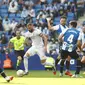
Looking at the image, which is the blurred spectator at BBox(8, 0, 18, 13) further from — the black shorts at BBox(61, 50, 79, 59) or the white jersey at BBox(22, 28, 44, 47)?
the black shorts at BBox(61, 50, 79, 59)

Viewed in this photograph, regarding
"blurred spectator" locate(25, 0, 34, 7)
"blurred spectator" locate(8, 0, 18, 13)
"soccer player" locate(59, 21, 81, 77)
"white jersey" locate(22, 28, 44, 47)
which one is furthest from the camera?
"blurred spectator" locate(25, 0, 34, 7)

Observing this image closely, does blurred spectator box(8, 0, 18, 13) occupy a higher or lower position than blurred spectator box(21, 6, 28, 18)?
higher

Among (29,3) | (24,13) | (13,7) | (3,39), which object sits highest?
(29,3)

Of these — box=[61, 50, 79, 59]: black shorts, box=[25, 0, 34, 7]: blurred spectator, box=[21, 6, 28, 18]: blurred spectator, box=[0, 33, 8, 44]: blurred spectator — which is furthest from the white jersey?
box=[25, 0, 34, 7]: blurred spectator

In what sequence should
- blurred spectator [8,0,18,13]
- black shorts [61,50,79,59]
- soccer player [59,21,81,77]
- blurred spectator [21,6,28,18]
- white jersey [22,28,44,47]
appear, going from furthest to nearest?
blurred spectator [8,0,18,13]
blurred spectator [21,6,28,18]
white jersey [22,28,44,47]
black shorts [61,50,79,59]
soccer player [59,21,81,77]

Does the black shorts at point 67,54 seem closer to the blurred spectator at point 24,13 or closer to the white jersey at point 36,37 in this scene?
the white jersey at point 36,37

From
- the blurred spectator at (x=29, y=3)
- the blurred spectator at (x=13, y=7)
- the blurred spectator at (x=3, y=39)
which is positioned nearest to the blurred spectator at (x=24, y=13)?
the blurred spectator at (x=13, y=7)

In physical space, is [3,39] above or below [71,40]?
below

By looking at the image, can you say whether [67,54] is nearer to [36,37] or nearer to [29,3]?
[36,37]

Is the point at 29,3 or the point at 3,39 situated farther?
the point at 29,3

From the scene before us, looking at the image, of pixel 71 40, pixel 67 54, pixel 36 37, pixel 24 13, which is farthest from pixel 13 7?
pixel 71 40

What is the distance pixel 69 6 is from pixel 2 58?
6832mm
